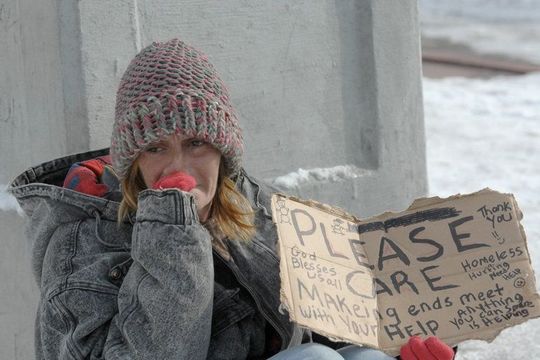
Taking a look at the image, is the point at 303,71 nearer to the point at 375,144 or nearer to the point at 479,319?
the point at 375,144

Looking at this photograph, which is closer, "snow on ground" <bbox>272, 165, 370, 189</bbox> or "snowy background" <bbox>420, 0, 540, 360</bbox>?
"snow on ground" <bbox>272, 165, 370, 189</bbox>

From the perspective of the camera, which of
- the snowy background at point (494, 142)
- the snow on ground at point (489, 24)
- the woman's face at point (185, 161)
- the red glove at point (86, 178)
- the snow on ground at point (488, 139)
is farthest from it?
the snow on ground at point (489, 24)

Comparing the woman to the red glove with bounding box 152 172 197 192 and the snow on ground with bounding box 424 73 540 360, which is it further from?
the snow on ground with bounding box 424 73 540 360

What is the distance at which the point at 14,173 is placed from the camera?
3287mm

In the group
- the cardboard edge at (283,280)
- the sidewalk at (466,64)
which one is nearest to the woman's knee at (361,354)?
the cardboard edge at (283,280)

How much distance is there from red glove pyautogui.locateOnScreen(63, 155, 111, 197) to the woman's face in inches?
7.0

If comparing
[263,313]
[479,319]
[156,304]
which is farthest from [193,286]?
[479,319]

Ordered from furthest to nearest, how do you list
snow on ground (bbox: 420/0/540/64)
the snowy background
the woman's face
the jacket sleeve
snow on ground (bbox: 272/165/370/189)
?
snow on ground (bbox: 420/0/540/64) < the snowy background < snow on ground (bbox: 272/165/370/189) < the woman's face < the jacket sleeve

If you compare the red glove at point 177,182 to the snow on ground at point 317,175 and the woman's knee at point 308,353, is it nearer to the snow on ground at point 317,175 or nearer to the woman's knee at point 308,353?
the woman's knee at point 308,353

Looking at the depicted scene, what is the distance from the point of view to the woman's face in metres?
2.40

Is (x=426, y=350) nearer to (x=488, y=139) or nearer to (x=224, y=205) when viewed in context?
(x=224, y=205)

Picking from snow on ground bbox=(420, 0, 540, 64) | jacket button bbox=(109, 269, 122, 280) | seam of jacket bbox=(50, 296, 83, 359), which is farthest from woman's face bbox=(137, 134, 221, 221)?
snow on ground bbox=(420, 0, 540, 64)

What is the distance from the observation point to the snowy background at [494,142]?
388 cm

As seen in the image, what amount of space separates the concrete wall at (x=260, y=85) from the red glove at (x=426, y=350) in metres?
1.12
